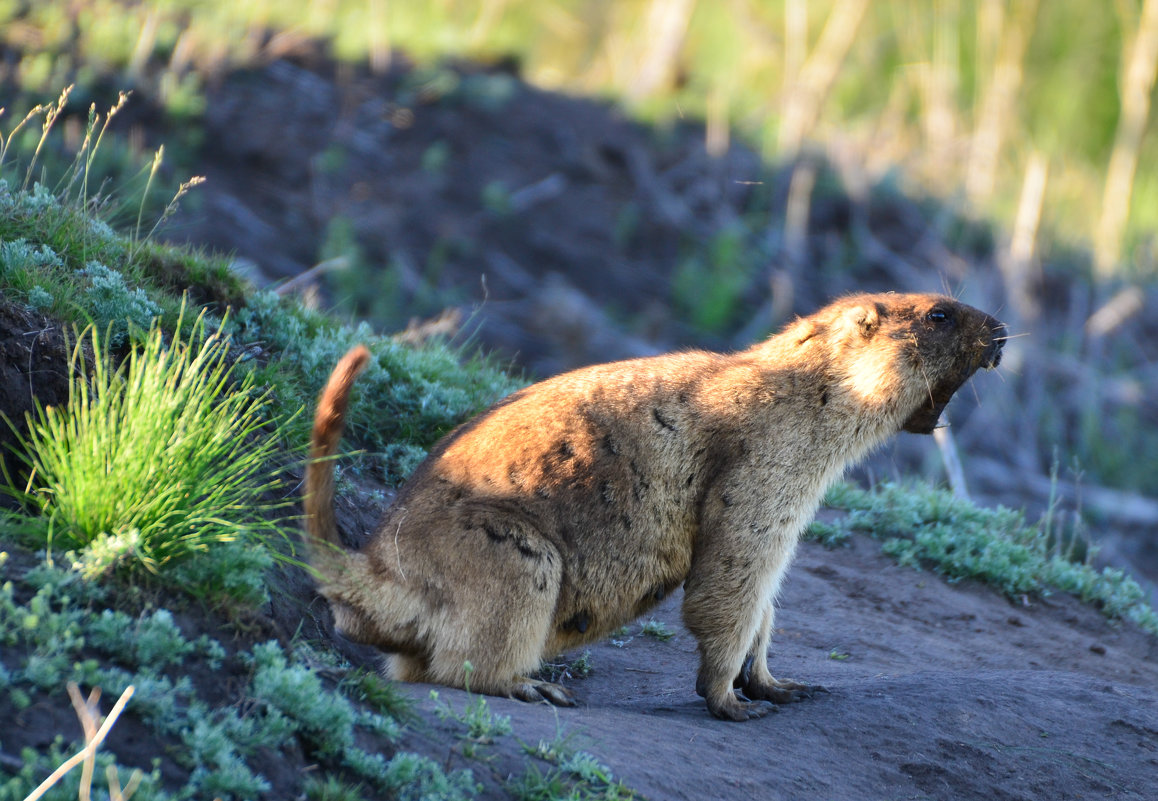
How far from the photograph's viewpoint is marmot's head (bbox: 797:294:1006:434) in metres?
5.31

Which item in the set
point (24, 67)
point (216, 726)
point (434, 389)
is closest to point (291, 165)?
point (24, 67)

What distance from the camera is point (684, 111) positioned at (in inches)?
594

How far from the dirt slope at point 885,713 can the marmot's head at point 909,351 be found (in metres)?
1.36

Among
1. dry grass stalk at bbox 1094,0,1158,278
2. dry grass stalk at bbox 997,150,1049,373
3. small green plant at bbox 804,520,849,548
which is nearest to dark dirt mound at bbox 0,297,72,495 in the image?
small green plant at bbox 804,520,849,548

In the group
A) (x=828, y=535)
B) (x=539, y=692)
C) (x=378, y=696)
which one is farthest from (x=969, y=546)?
(x=378, y=696)

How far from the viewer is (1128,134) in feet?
47.1

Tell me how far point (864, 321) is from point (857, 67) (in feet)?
40.2

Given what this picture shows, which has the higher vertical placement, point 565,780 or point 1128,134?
point 1128,134

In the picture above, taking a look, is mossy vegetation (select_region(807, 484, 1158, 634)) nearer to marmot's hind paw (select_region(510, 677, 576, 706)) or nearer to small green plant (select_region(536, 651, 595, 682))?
small green plant (select_region(536, 651, 595, 682))

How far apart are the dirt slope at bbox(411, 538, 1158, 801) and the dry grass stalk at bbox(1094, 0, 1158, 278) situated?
365 inches

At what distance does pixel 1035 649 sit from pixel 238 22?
35.8 feet

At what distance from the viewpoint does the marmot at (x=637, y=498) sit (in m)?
4.54

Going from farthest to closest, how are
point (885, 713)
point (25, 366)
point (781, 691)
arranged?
point (781, 691), point (885, 713), point (25, 366)

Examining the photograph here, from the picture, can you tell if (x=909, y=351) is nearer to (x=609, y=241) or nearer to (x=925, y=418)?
(x=925, y=418)
